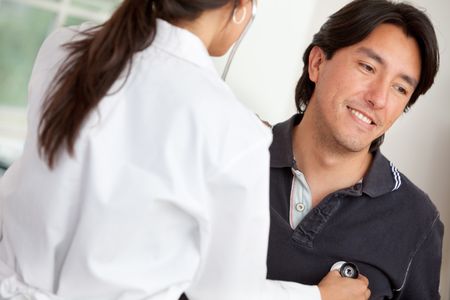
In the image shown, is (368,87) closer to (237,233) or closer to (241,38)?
(241,38)

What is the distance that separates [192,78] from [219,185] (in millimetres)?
139

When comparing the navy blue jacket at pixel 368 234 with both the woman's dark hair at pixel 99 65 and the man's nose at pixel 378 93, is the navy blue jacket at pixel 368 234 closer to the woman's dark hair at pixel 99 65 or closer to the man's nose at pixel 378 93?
the man's nose at pixel 378 93

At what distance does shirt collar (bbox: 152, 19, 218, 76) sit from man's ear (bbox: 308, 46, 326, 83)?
0.71 m

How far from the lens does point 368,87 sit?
1.25 metres

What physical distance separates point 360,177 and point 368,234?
0.15 meters

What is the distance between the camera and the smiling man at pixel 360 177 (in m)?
1.20

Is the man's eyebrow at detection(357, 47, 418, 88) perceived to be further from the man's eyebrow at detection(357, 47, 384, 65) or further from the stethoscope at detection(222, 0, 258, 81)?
Result: the stethoscope at detection(222, 0, 258, 81)

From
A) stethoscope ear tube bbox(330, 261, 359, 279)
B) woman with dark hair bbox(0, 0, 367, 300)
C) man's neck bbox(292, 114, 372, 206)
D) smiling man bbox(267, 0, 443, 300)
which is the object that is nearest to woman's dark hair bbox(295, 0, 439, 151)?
smiling man bbox(267, 0, 443, 300)

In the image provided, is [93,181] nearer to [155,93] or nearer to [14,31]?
[155,93]

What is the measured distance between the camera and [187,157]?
0.66 metres

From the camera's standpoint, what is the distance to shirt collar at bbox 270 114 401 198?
1.26 meters

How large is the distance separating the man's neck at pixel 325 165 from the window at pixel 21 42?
613 mm

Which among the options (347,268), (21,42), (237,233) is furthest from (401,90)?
(21,42)

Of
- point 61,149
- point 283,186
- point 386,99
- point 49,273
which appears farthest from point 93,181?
point 386,99
